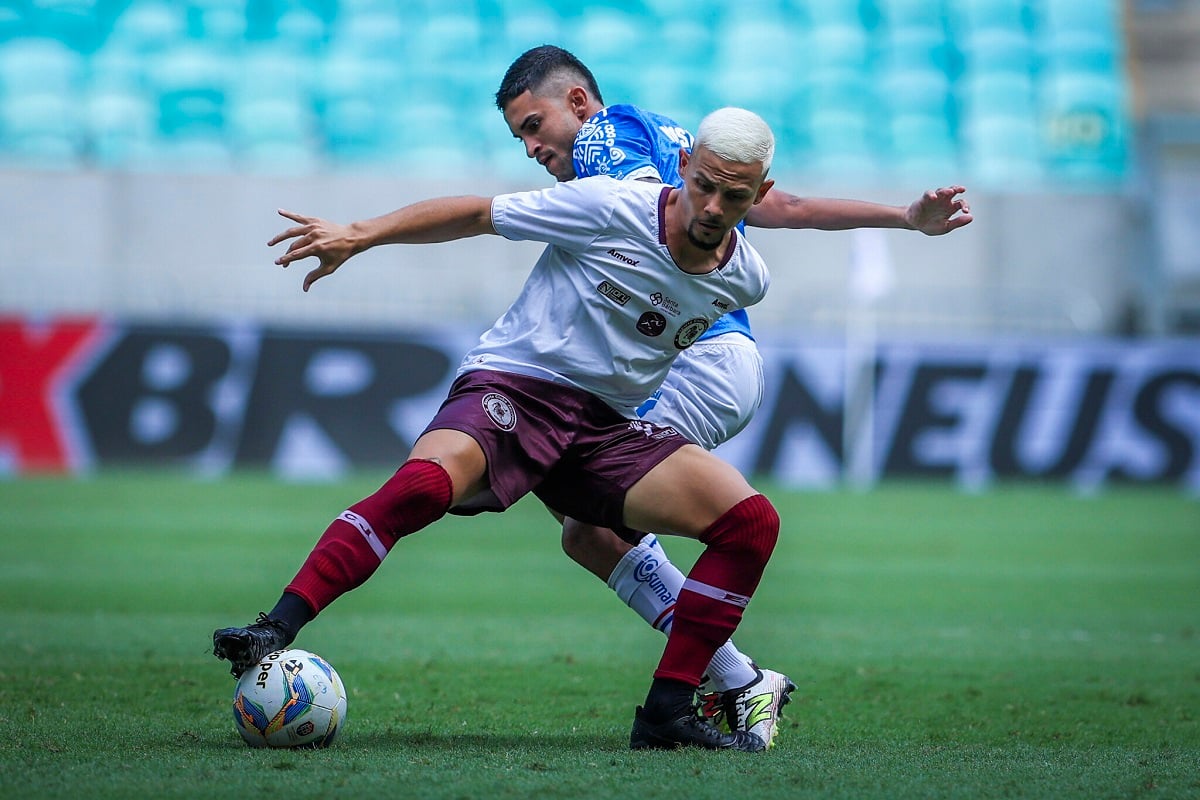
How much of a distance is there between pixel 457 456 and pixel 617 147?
1.22 meters

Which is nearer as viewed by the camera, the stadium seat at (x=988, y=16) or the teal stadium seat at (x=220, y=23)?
the teal stadium seat at (x=220, y=23)

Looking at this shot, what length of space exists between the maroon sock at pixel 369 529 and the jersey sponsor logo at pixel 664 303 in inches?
32.1

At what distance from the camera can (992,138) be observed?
20.2m

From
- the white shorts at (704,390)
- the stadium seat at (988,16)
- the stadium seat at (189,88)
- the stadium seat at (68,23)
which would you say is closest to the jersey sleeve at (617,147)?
the white shorts at (704,390)

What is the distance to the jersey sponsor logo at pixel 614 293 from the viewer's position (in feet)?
14.2

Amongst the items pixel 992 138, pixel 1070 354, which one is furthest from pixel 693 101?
pixel 1070 354

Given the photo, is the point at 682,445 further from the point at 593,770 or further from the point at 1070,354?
the point at 1070,354

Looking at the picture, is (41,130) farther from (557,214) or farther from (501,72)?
(557,214)

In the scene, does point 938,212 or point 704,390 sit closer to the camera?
point 938,212

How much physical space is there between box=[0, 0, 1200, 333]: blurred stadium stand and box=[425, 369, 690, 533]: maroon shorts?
13297mm

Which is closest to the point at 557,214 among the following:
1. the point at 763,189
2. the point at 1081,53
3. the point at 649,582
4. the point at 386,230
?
the point at 386,230

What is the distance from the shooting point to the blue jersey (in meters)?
4.65

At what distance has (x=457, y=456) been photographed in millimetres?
4105

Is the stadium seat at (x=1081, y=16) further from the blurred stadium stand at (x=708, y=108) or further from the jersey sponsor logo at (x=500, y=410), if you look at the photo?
the jersey sponsor logo at (x=500, y=410)
